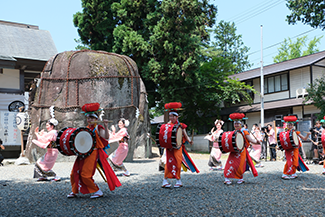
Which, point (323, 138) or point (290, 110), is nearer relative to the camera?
point (323, 138)

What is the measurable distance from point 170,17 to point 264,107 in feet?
31.0

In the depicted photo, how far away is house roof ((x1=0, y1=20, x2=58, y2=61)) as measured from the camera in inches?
651

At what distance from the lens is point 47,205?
17.2 ft

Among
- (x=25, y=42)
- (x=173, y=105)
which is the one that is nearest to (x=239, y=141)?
(x=173, y=105)

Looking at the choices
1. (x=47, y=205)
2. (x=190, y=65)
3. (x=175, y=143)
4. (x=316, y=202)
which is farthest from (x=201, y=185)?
(x=190, y=65)

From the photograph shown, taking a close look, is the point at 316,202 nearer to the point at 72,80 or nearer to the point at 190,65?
the point at 72,80

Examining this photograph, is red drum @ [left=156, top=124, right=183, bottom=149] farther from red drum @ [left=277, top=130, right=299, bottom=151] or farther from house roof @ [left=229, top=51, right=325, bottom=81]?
house roof @ [left=229, top=51, right=325, bottom=81]

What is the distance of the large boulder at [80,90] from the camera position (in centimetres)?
1314

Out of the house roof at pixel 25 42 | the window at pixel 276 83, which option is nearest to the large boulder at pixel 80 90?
the house roof at pixel 25 42

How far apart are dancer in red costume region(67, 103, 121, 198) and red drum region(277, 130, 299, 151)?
15.9 ft

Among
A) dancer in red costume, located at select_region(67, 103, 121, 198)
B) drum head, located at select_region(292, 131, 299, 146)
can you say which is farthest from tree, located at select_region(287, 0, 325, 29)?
dancer in red costume, located at select_region(67, 103, 121, 198)

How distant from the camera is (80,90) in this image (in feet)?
43.3

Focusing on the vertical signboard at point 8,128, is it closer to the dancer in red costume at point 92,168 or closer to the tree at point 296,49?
the dancer in red costume at point 92,168

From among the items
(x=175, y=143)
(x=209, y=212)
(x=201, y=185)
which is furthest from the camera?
(x=201, y=185)
